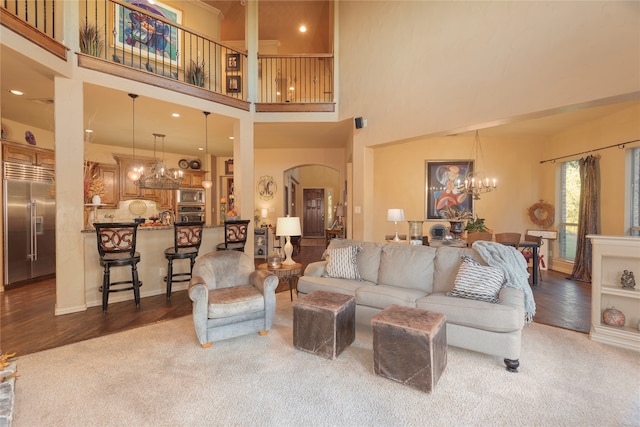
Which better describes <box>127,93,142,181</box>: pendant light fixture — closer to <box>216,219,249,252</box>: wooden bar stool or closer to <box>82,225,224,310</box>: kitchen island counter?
<box>82,225,224,310</box>: kitchen island counter

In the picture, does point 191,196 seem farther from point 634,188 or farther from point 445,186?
point 634,188

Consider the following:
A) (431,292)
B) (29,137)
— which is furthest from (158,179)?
(431,292)

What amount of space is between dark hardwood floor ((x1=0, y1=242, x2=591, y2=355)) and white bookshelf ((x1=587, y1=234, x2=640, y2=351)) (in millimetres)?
324

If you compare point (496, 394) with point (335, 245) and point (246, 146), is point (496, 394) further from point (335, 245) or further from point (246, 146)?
point (246, 146)

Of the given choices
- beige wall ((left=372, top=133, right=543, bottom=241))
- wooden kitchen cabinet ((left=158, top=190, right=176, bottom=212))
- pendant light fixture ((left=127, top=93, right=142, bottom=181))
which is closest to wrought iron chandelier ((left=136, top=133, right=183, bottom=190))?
pendant light fixture ((left=127, top=93, right=142, bottom=181))

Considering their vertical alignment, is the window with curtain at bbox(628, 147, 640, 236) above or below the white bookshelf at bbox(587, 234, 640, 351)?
above

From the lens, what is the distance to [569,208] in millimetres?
6094

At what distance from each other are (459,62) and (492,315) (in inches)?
131

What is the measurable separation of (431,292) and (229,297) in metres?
2.05

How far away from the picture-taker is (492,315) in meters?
2.37

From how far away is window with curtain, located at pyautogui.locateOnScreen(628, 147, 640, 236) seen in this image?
15.3ft

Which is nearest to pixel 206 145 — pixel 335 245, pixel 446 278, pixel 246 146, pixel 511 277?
pixel 246 146

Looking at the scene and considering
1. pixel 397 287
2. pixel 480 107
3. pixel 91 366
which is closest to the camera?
pixel 91 366

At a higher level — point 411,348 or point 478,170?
point 478,170
